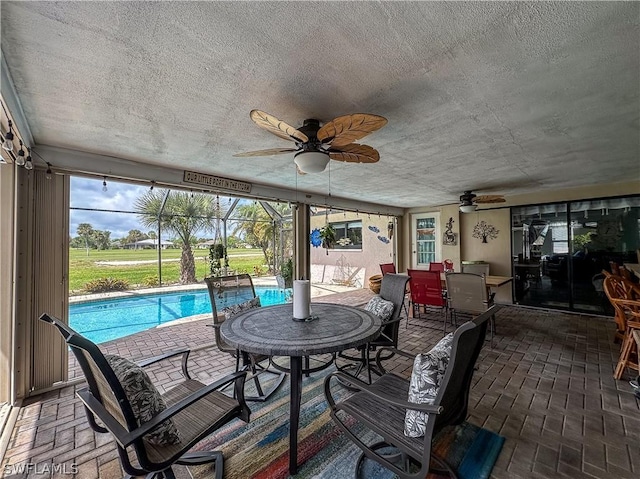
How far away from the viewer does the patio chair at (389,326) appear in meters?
2.44

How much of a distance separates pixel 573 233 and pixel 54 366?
26.9 feet

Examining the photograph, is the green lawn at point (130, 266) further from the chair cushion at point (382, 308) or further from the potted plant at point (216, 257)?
the chair cushion at point (382, 308)

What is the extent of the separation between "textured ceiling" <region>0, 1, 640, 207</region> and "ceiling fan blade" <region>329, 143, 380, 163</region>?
0.89 ft

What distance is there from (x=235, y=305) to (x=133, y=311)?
5499 mm

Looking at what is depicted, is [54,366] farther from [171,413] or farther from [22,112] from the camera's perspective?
[171,413]

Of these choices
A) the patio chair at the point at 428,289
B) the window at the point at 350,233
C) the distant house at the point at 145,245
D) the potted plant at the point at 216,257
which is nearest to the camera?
the patio chair at the point at 428,289

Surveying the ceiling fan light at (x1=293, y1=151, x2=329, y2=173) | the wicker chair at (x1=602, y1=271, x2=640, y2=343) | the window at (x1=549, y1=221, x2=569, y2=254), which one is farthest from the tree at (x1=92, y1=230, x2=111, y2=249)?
the window at (x1=549, y1=221, x2=569, y2=254)

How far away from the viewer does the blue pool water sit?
5.29 m

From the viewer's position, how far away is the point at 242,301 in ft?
9.14

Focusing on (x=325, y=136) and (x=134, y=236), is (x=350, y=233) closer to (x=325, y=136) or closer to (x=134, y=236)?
(x=134, y=236)

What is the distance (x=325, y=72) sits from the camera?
156 cm

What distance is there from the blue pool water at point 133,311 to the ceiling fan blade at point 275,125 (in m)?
5.05

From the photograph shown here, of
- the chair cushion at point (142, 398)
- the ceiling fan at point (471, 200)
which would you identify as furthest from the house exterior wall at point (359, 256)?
the chair cushion at point (142, 398)

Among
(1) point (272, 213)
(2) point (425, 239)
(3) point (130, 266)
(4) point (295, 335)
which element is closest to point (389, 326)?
(4) point (295, 335)
